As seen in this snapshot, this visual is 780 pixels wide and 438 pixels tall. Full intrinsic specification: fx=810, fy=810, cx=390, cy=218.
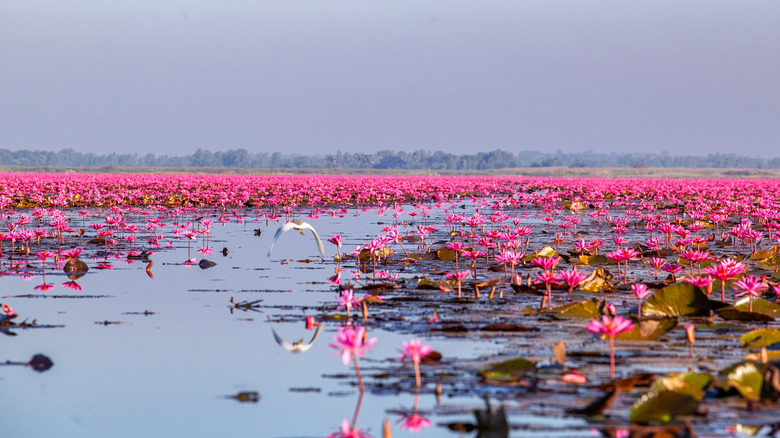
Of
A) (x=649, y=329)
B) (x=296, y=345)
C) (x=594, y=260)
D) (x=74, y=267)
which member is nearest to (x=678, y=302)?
(x=649, y=329)

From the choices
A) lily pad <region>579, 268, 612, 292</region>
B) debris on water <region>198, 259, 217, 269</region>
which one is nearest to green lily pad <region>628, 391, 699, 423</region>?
lily pad <region>579, 268, 612, 292</region>

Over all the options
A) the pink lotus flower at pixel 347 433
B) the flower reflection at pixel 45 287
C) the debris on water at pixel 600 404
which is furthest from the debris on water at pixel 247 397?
the flower reflection at pixel 45 287

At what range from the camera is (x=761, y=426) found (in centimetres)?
→ 321

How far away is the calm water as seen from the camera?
3422mm

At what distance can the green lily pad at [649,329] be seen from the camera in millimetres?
4832

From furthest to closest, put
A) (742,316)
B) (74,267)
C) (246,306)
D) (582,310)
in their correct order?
(74,267)
(246,306)
(582,310)
(742,316)

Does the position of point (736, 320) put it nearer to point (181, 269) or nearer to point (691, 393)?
point (691, 393)

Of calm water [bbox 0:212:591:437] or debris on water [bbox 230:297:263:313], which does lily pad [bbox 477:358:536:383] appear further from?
debris on water [bbox 230:297:263:313]

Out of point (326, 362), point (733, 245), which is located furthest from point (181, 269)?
point (733, 245)

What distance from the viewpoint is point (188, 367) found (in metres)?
4.39

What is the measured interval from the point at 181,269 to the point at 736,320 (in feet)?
18.6

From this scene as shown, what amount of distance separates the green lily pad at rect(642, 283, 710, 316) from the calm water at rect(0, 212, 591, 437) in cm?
145

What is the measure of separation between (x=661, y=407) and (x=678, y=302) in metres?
2.57

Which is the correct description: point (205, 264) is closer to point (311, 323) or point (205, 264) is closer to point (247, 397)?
point (311, 323)
